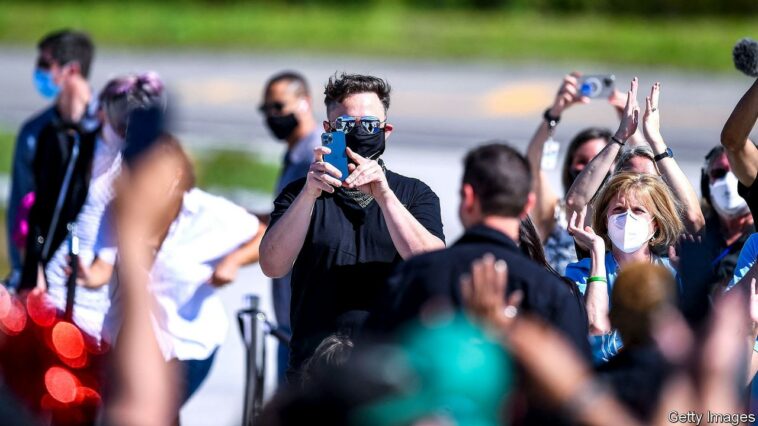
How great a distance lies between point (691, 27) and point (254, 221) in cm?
1912

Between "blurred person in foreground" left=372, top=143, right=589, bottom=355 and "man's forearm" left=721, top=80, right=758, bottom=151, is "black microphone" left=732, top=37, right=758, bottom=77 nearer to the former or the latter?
"man's forearm" left=721, top=80, right=758, bottom=151

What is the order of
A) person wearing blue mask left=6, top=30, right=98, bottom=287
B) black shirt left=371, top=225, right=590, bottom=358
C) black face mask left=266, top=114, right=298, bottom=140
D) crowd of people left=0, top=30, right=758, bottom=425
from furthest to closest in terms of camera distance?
black face mask left=266, top=114, right=298, bottom=140 → person wearing blue mask left=6, top=30, right=98, bottom=287 → black shirt left=371, top=225, right=590, bottom=358 → crowd of people left=0, top=30, right=758, bottom=425

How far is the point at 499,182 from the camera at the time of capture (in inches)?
149

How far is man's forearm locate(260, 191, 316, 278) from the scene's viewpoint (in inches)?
179

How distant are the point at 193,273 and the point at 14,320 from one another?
1.30m

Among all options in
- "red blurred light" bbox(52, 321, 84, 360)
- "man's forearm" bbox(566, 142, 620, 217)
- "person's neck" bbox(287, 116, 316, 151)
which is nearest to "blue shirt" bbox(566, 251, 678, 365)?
"man's forearm" bbox(566, 142, 620, 217)

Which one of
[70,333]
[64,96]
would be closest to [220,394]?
[64,96]

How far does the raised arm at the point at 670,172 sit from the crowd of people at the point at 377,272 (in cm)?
1

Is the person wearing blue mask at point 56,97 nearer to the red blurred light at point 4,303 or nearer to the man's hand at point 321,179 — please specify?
the red blurred light at point 4,303

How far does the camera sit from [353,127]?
188 inches

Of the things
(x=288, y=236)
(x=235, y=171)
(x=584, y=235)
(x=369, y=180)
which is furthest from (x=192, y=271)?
A: (x=235, y=171)

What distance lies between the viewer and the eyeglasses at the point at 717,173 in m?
5.97

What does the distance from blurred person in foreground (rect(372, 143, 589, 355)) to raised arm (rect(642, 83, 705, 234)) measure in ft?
5.58

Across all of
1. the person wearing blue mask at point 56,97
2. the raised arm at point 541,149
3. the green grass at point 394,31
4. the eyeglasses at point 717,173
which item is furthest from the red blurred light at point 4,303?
the green grass at point 394,31
